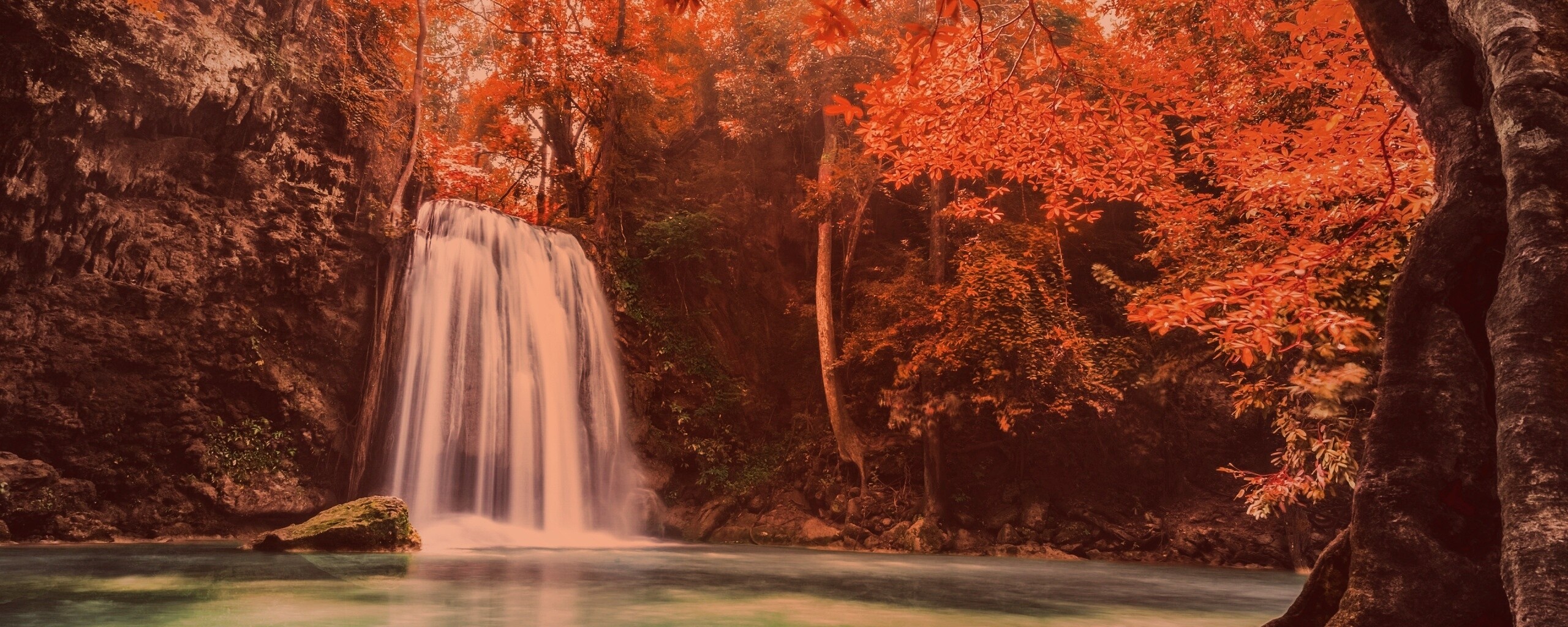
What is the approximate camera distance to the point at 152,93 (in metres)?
10.6

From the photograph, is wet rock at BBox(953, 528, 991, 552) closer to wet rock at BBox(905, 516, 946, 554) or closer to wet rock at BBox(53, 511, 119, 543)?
wet rock at BBox(905, 516, 946, 554)

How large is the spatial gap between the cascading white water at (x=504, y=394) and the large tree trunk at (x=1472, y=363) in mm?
11677

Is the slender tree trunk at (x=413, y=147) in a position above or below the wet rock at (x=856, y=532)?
above

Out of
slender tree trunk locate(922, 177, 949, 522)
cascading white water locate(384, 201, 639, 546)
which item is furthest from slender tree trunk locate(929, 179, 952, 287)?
cascading white water locate(384, 201, 639, 546)

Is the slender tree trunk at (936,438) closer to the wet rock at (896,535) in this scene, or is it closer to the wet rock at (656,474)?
the wet rock at (896,535)

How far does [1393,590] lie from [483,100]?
21.5m

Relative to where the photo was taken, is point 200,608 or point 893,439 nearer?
point 200,608

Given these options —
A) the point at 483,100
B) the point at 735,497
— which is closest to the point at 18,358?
the point at 735,497

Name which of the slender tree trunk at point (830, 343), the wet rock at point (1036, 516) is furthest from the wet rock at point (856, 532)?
the wet rock at point (1036, 516)

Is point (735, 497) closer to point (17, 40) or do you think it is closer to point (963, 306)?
point (963, 306)

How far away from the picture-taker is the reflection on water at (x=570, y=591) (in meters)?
5.40

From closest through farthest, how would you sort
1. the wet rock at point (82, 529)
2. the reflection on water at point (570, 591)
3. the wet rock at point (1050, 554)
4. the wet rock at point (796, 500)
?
1. the reflection on water at point (570, 591)
2. the wet rock at point (82, 529)
3. the wet rock at point (1050, 554)
4. the wet rock at point (796, 500)

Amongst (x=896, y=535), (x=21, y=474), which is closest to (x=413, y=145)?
(x=21, y=474)

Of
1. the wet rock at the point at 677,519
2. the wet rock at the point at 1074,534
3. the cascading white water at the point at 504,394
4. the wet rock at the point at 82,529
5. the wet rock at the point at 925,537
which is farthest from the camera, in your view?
the wet rock at the point at 677,519
